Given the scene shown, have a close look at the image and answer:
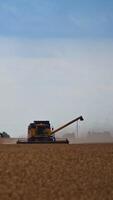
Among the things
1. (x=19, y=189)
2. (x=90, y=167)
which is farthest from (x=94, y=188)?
(x=90, y=167)

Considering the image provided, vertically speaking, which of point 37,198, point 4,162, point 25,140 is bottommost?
point 37,198

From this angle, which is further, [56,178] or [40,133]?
[40,133]

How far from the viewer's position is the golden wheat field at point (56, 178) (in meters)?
15.8

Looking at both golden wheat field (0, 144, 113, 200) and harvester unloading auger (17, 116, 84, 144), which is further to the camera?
harvester unloading auger (17, 116, 84, 144)

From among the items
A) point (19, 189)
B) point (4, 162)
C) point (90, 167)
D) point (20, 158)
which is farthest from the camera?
point (20, 158)

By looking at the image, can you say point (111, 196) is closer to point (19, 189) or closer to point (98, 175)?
point (19, 189)

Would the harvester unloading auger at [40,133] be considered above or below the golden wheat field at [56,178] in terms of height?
above

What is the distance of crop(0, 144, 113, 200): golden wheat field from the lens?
15.8 metres

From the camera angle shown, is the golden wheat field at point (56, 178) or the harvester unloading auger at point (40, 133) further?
the harvester unloading auger at point (40, 133)

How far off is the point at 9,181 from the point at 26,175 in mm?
1536

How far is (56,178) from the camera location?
62.1ft

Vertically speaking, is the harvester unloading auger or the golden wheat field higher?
the harvester unloading auger

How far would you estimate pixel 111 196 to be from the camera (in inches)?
618

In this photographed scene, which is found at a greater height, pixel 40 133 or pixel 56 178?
pixel 40 133
